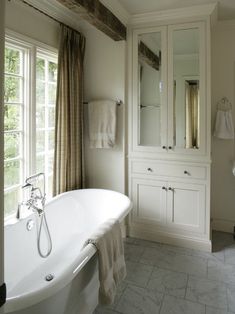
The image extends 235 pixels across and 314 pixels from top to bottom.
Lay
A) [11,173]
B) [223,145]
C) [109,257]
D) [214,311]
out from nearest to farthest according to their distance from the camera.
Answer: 1. [109,257]
2. [214,311]
3. [11,173]
4. [223,145]

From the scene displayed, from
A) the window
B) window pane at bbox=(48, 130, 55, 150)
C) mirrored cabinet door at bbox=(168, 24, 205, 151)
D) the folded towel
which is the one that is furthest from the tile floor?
window pane at bbox=(48, 130, 55, 150)

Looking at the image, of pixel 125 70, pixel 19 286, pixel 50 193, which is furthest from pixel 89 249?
pixel 125 70

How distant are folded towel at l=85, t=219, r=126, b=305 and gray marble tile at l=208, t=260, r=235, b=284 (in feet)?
3.43

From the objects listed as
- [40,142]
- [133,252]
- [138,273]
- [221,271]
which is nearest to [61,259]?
[138,273]

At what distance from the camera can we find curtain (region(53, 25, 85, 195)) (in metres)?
2.93

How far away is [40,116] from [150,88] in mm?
1316

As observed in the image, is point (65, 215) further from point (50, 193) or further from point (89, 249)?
point (89, 249)

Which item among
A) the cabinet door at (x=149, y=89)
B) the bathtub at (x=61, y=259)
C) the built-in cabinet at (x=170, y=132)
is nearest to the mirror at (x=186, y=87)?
the built-in cabinet at (x=170, y=132)

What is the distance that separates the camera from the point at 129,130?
3.32m

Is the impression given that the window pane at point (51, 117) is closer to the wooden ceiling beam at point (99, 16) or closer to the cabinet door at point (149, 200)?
the wooden ceiling beam at point (99, 16)

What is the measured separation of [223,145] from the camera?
11.4 feet

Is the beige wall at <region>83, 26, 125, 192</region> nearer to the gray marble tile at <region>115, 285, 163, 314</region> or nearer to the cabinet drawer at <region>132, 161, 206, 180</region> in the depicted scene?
the cabinet drawer at <region>132, 161, 206, 180</region>

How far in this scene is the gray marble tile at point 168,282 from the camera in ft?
7.63

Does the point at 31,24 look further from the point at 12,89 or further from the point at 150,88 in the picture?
the point at 150,88
